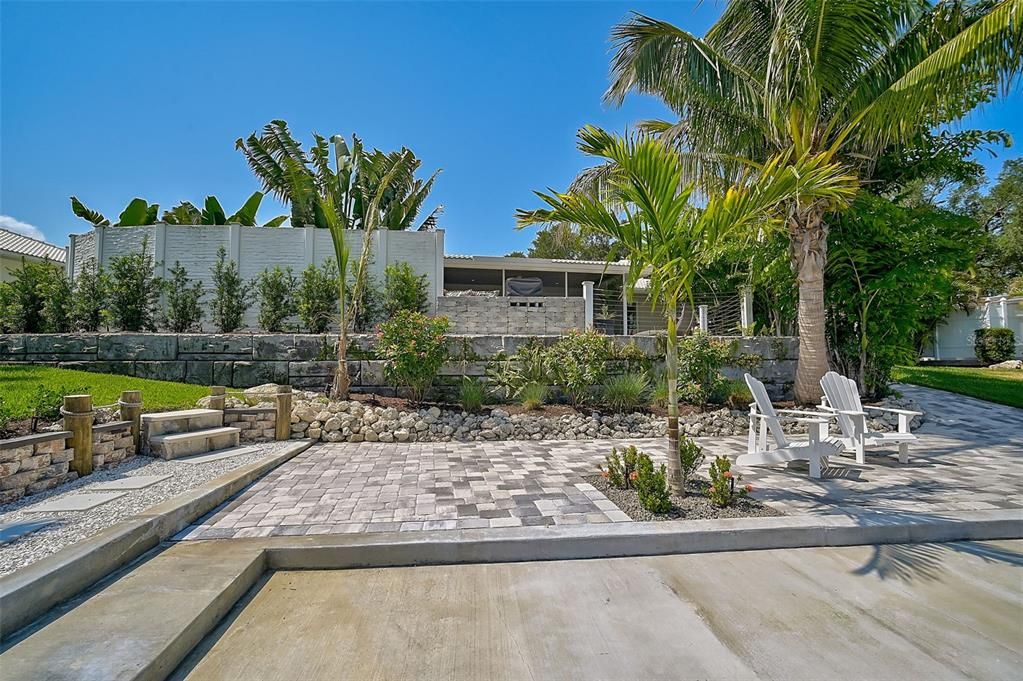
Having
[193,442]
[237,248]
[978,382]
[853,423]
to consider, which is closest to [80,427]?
[193,442]

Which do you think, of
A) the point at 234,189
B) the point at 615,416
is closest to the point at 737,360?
the point at 615,416

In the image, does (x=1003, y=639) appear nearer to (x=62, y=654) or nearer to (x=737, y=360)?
(x=62, y=654)

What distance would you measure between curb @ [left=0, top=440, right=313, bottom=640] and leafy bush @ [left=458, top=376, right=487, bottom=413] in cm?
428

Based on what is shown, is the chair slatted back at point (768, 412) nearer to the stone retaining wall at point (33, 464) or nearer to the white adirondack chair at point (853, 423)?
the white adirondack chair at point (853, 423)

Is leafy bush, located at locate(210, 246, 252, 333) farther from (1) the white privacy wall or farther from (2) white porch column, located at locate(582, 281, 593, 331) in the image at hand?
(2) white porch column, located at locate(582, 281, 593, 331)

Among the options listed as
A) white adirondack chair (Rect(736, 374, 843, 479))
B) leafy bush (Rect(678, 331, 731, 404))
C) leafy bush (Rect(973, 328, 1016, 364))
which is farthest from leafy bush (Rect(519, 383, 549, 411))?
leafy bush (Rect(973, 328, 1016, 364))

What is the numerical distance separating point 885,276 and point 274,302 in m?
12.3

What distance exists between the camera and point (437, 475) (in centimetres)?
514

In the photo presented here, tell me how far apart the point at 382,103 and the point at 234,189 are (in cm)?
868

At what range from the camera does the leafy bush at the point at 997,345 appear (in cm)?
1684

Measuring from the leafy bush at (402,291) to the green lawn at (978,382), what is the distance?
40.4 feet

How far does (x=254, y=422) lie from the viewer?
657 cm

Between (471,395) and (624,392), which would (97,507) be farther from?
(624,392)

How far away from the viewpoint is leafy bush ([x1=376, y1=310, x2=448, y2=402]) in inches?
308
